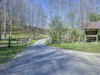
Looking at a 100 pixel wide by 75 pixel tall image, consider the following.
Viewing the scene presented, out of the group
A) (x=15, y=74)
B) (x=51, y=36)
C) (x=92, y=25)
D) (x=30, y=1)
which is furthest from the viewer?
(x=30, y=1)

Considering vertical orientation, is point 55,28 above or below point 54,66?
above

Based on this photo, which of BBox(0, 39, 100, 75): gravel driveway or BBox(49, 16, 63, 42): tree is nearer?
BBox(0, 39, 100, 75): gravel driveway

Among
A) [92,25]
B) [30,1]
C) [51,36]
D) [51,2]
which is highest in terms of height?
[30,1]

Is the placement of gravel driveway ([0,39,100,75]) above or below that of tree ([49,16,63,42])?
below

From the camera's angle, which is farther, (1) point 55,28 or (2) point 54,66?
(1) point 55,28

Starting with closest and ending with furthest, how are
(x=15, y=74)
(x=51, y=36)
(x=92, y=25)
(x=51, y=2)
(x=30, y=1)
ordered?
(x=15, y=74)
(x=92, y=25)
(x=51, y=36)
(x=51, y=2)
(x=30, y=1)

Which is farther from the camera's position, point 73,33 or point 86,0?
point 73,33

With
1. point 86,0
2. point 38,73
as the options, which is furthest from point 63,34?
point 38,73

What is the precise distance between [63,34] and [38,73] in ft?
51.9

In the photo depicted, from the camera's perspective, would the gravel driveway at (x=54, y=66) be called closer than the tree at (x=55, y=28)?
Yes

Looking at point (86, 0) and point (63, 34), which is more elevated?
point (86, 0)

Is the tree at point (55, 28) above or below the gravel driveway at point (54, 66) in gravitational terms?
above

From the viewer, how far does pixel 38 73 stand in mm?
3105

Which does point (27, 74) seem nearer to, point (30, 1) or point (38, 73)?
point (38, 73)
